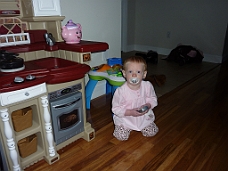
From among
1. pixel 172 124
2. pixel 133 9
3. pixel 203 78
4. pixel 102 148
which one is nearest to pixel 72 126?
pixel 102 148

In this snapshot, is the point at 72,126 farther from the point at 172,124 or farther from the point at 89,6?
the point at 89,6

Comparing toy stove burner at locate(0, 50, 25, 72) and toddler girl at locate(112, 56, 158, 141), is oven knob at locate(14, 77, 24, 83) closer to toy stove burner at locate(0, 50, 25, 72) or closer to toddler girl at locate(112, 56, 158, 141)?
toy stove burner at locate(0, 50, 25, 72)

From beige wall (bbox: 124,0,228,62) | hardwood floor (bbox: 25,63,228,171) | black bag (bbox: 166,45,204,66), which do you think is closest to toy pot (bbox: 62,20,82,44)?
hardwood floor (bbox: 25,63,228,171)

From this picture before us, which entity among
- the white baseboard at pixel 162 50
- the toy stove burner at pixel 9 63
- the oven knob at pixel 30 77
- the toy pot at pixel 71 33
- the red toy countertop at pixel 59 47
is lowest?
the white baseboard at pixel 162 50

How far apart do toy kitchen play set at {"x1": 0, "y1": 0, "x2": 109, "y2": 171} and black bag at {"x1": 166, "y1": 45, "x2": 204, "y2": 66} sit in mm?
2455

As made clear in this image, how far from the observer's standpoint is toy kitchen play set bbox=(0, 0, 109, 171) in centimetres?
99

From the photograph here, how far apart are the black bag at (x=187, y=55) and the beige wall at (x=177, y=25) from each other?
244 mm

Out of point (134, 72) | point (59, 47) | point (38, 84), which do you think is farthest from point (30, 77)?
point (134, 72)

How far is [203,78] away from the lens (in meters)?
2.71

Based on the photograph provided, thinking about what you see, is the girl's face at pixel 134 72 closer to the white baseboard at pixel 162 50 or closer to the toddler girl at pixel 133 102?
the toddler girl at pixel 133 102

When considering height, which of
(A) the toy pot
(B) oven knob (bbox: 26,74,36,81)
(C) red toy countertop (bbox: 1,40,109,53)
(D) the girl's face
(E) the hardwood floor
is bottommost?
(E) the hardwood floor

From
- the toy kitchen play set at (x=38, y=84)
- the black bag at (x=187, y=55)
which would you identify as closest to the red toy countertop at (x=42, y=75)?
the toy kitchen play set at (x=38, y=84)

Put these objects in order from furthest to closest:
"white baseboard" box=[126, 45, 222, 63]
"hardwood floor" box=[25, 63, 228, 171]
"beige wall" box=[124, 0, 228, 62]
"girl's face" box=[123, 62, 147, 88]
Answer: "white baseboard" box=[126, 45, 222, 63] → "beige wall" box=[124, 0, 228, 62] → "girl's face" box=[123, 62, 147, 88] → "hardwood floor" box=[25, 63, 228, 171]

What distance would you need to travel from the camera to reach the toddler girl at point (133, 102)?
1315 mm
